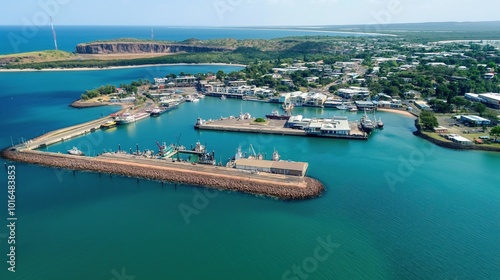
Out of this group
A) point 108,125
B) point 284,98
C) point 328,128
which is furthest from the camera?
point 284,98

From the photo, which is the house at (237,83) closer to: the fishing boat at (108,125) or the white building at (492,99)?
the fishing boat at (108,125)

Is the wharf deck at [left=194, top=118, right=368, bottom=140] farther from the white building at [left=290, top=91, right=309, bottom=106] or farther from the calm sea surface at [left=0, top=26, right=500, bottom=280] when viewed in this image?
the white building at [left=290, top=91, right=309, bottom=106]

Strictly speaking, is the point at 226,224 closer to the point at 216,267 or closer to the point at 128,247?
the point at 216,267

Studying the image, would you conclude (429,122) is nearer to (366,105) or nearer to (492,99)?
(366,105)

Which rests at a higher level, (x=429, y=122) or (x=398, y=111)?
(x=429, y=122)

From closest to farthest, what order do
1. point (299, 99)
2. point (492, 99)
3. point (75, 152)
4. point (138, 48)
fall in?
point (75, 152), point (492, 99), point (299, 99), point (138, 48)

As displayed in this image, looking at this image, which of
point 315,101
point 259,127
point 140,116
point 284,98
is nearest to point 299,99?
point 284,98
